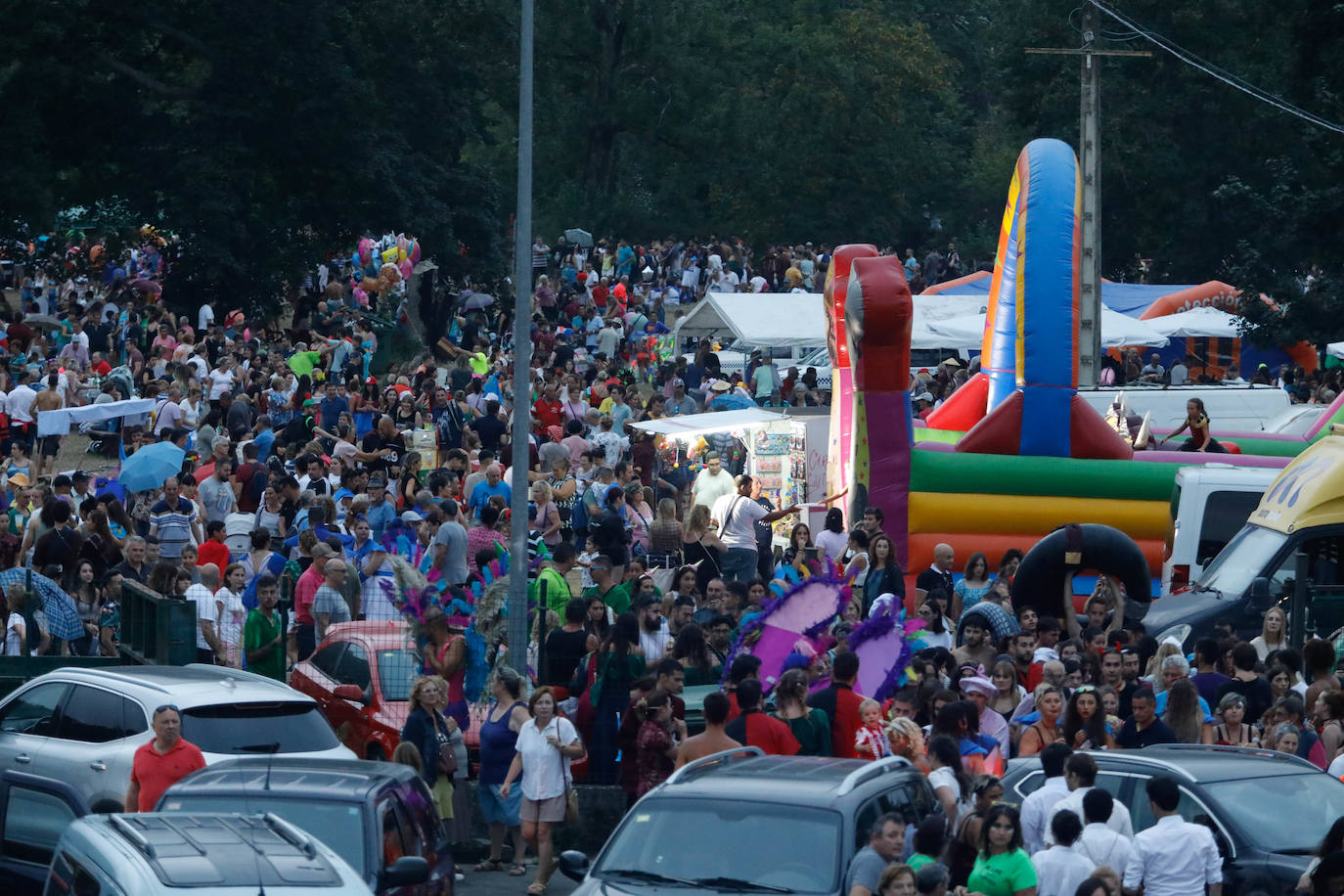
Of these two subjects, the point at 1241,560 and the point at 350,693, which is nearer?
the point at 350,693

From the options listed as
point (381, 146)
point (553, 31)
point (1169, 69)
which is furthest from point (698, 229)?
point (381, 146)

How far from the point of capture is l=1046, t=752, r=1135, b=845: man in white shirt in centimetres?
938

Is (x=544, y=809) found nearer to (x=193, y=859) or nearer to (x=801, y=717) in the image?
(x=801, y=717)

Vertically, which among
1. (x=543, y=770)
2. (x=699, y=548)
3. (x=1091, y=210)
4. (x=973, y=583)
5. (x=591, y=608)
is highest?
(x=1091, y=210)

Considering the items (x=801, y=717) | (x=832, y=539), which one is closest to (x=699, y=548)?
(x=832, y=539)

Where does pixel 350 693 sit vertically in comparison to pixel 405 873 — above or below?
above

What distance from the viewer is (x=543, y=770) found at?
12.1 metres

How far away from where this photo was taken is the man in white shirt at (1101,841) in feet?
29.9

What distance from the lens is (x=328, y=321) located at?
121 feet

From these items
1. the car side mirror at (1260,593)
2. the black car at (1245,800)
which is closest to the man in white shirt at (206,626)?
the black car at (1245,800)

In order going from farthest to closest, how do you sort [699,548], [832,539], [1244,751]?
[832,539] → [699,548] → [1244,751]

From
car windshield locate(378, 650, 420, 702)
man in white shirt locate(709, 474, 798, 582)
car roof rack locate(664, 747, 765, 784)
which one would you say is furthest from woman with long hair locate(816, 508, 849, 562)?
car roof rack locate(664, 747, 765, 784)

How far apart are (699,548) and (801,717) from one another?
7049 mm

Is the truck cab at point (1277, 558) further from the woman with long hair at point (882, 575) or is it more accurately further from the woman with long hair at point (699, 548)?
the woman with long hair at point (699, 548)
